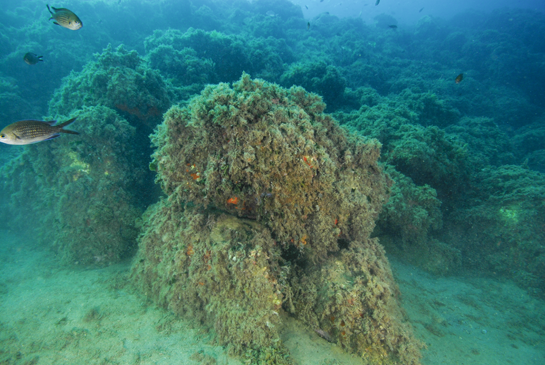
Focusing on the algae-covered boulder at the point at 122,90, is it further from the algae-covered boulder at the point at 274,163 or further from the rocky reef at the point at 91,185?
the algae-covered boulder at the point at 274,163

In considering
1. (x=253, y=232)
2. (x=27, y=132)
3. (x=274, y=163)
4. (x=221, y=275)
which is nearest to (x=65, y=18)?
(x=27, y=132)

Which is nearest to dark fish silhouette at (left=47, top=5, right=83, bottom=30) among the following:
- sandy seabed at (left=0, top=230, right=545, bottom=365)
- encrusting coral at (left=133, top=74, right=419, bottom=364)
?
encrusting coral at (left=133, top=74, right=419, bottom=364)

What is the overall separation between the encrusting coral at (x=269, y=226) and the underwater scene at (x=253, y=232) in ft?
0.08

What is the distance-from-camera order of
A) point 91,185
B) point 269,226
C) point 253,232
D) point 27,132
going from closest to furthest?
1. point 27,132
2. point 253,232
3. point 269,226
4. point 91,185

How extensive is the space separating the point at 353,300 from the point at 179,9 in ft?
93.7

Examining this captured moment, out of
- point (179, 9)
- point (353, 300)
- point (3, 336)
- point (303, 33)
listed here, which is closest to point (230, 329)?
point (353, 300)

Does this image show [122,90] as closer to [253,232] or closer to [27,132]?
[27,132]

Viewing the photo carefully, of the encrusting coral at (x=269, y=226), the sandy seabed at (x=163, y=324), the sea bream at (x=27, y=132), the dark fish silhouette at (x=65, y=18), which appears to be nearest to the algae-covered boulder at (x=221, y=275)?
the encrusting coral at (x=269, y=226)

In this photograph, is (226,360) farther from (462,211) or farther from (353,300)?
(462,211)

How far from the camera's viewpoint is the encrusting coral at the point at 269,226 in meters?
2.97

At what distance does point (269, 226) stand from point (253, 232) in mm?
272

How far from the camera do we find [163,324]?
347cm

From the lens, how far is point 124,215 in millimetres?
5285

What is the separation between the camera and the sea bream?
9.89ft
